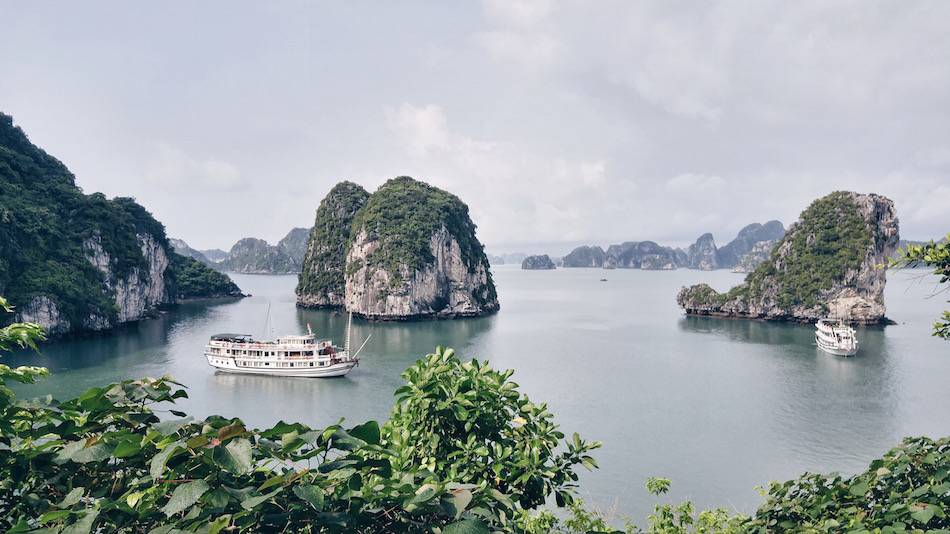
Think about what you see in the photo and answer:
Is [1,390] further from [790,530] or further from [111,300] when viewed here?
[111,300]

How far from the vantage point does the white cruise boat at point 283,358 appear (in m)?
40.3

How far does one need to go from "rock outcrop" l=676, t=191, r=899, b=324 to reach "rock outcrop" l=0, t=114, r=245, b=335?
84.2m

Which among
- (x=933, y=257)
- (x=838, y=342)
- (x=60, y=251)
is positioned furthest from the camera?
(x=60, y=251)

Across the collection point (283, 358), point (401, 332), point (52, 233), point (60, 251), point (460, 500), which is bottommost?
point (401, 332)

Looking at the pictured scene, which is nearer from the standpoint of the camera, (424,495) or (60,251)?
(424,495)

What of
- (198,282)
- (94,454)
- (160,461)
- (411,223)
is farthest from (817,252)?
(198,282)

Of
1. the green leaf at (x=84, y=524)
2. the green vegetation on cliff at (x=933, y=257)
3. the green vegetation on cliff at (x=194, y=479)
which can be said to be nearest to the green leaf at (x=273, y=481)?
the green vegetation on cliff at (x=194, y=479)

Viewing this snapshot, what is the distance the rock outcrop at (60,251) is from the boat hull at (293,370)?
22959 mm

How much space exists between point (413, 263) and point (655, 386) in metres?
50.3

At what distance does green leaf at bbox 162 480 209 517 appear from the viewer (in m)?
2.08

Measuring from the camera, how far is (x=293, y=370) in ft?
133

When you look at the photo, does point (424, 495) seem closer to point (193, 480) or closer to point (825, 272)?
point (193, 480)

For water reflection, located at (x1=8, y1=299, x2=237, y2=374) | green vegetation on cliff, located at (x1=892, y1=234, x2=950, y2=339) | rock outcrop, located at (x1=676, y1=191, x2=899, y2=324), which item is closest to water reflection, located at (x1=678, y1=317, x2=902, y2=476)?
rock outcrop, located at (x1=676, y1=191, x2=899, y2=324)

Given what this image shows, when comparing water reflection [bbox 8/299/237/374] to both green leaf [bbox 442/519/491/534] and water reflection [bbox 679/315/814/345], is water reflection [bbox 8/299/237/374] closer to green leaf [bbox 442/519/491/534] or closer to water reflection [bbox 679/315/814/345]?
green leaf [bbox 442/519/491/534]
